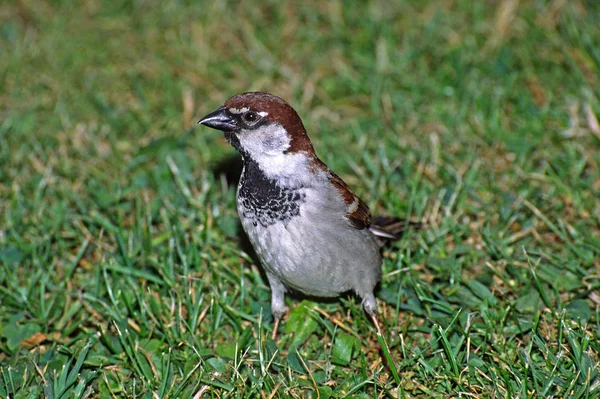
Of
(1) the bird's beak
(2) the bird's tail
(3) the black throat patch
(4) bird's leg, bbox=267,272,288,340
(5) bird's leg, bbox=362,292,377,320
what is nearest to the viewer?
(3) the black throat patch

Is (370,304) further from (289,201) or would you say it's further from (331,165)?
(331,165)

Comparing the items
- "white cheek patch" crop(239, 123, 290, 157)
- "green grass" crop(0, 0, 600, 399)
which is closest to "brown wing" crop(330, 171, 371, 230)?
"white cheek patch" crop(239, 123, 290, 157)

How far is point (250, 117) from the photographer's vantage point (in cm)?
363

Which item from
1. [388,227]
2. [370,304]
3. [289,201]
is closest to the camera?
[289,201]

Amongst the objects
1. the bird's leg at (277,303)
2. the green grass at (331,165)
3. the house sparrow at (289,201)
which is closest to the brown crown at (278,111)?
the house sparrow at (289,201)

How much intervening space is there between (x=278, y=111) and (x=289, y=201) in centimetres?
46

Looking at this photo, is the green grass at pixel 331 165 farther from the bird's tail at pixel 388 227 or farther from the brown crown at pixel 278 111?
the brown crown at pixel 278 111

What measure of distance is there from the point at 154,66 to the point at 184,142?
1.19 metres

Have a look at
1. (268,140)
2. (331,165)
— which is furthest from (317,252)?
(331,165)

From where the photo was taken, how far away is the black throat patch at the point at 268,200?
356 cm

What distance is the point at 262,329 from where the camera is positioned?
3885mm

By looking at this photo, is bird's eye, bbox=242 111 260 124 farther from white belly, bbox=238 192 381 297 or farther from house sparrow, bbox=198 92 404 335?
white belly, bbox=238 192 381 297

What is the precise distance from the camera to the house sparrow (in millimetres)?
3568

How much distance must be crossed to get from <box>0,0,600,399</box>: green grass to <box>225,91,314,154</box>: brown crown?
99cm
